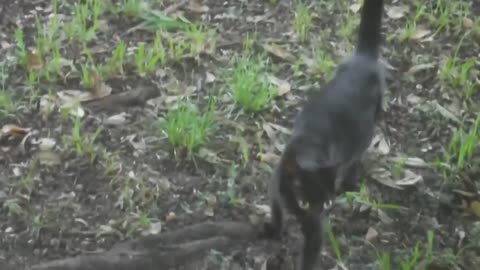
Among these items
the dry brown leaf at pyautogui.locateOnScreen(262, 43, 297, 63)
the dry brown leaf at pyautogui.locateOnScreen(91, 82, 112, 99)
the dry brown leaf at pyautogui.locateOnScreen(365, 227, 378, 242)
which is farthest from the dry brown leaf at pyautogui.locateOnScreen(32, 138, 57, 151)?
the dry brown leaf at pyautogui.locateOnScreen(365, 227, 378, 242)

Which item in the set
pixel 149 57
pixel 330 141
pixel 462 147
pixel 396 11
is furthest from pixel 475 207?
pixel 149 57

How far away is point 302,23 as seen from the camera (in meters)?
3.35

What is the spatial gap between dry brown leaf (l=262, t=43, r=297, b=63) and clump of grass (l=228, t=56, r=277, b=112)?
0.62 feet

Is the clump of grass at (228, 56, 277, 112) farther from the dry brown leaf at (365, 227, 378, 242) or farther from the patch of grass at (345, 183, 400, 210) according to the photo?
the dry brown leaf at (365, 227, 378, 242)

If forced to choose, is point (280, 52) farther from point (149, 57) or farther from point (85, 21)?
point (85, 21)

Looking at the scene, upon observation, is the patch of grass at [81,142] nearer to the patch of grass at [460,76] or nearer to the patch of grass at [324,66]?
the patch of grass at [324,66]

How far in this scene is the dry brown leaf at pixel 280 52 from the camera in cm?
326

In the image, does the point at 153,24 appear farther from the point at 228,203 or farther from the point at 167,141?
the point at 228,203

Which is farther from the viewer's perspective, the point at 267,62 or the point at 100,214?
the point at 267,62

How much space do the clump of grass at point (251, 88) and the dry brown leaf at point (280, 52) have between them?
0.62ft

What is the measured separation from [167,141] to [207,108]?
0.22 meters

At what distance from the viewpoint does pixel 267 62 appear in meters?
3.21

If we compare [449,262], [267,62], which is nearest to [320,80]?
[267,62]

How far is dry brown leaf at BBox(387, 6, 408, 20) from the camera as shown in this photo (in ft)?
11.6
